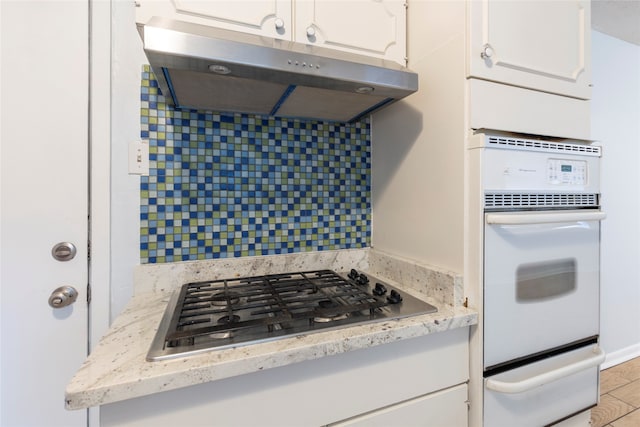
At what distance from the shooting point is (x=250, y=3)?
952 millimetres

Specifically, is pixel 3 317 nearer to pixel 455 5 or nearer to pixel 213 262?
pixel 213 262

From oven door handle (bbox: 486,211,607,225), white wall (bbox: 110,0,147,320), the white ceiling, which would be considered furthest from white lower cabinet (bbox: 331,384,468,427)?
the white ceiling

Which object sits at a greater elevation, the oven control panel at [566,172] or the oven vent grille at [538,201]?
the oven control panel at [566,172]

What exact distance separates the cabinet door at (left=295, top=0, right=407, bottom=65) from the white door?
770 mm

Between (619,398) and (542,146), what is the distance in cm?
179

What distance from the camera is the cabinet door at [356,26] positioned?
3.34 feet

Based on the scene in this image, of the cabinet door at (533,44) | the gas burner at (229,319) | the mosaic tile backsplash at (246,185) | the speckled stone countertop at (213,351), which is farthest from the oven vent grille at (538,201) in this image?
the gas burner at (229,319)

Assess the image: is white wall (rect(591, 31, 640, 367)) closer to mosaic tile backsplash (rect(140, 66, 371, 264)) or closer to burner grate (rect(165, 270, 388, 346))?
mosaic tile backsplash (rect(140, 66, 371, 264))

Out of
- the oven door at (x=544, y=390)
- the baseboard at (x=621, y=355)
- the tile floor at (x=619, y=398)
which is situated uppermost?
the oven door at (x=544, y=390)

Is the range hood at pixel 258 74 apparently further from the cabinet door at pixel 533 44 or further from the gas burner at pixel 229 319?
the gas burner at pixel 229 319

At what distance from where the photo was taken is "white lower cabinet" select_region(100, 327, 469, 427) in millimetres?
679

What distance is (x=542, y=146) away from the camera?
1.04 meters

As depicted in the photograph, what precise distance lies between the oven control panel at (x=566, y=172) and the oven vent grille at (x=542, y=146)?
0.04m

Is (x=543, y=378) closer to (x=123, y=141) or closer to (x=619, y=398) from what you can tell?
(x=619, y=398)
